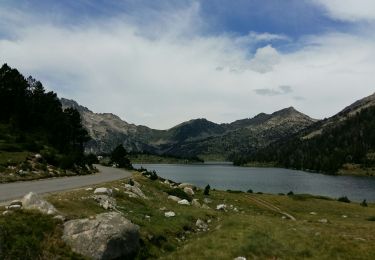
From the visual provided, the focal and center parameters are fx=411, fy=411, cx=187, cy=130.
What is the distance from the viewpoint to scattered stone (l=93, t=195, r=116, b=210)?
3303cm

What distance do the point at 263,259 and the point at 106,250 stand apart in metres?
10.2

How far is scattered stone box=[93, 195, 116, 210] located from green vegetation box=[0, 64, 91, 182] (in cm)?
2383

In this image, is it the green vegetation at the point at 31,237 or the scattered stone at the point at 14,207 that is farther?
the scattered stone at the point at 14,207

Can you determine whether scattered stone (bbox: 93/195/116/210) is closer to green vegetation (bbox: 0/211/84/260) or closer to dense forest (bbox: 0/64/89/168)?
green vegetation (bbox: 0/211/84/260)

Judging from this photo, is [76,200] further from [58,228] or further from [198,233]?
[198,233]

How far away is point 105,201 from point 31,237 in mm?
12778

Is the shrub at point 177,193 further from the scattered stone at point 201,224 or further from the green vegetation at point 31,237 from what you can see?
the green vegetation at point 31,237

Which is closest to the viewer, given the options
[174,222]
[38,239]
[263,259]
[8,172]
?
[38,239]

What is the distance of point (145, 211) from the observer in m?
36.3

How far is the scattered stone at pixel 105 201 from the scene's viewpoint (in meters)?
33.0

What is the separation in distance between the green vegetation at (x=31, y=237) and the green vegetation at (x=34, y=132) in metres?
33.6

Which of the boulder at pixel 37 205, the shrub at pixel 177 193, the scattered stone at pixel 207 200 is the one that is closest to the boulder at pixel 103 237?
the boulder at pixel 37 205

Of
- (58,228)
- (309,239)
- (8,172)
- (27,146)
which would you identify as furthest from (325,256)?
(27,146)

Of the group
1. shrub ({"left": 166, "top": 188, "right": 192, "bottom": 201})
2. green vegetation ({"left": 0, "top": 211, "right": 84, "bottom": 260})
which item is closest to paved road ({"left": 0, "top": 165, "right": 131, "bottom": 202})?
green vegetation ({"left": 0, "top": 211, "right": 84, "bottom": 260})
